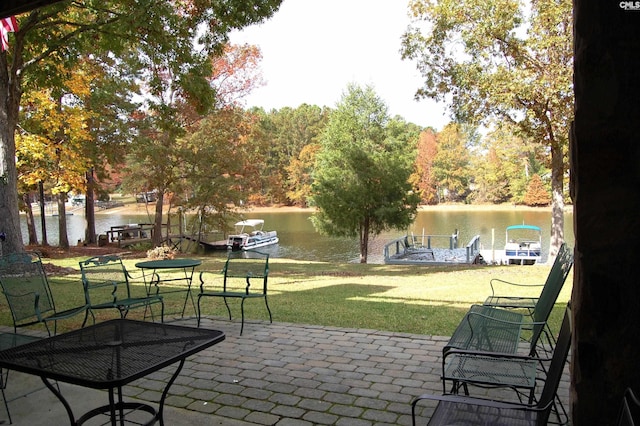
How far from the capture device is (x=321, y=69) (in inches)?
1702

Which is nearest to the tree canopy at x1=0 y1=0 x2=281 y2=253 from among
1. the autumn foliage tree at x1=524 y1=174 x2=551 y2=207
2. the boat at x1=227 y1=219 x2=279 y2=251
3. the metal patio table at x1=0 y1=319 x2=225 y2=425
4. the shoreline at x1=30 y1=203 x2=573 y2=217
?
the metal patio table at x1=0 y1=319 x2=225 y2=425

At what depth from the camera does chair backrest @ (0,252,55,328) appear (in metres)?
4.25

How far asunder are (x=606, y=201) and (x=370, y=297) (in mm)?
6534

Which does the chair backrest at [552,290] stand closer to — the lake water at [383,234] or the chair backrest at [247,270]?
the chair backrest at [247,270]

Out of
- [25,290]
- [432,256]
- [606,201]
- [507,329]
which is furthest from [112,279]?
[432,256]

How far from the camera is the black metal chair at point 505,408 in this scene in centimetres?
207

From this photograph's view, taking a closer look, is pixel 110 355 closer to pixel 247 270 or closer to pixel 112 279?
pixel 112 279

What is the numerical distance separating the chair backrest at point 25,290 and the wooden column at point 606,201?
414 centimetres

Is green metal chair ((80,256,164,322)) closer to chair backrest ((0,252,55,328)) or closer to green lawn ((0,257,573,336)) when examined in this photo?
chair backrest ((0,252,55,328))

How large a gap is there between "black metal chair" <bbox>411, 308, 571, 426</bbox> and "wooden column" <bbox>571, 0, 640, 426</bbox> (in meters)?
0.21

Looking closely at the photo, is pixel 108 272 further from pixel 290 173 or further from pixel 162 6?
pixel 290 173

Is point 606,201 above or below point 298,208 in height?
above

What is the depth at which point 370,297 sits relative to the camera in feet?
26.7

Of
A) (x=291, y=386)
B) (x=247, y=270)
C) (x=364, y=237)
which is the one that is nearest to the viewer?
(x=291, y=386)
